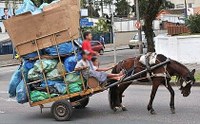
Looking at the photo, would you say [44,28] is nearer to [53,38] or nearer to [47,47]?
[53,38]

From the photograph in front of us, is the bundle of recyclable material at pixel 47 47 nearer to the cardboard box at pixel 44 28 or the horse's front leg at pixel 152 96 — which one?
the cardboard box at pixel 44 28

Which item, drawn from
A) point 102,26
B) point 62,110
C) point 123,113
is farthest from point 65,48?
point 102,26

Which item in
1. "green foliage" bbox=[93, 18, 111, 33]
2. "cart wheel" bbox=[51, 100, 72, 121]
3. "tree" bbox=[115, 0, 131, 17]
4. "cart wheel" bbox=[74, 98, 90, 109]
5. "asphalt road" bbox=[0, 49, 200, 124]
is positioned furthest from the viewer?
"tree" bbox=[115, 0, 131, 17]

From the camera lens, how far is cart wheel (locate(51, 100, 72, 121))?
9203 mm

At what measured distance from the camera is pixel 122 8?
3194 inches

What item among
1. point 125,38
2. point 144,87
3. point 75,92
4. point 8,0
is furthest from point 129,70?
point 125,38

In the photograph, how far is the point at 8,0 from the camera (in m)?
50.3

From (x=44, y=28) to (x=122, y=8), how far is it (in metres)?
72.6

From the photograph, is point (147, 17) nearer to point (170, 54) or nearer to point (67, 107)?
point (170, 54)

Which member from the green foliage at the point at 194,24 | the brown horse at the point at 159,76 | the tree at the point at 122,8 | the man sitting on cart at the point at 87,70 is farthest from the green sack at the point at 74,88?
the tree at the point at 122,8

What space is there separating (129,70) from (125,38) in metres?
47.1

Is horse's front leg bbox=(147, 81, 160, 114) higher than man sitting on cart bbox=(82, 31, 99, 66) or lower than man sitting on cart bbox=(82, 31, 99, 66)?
lower

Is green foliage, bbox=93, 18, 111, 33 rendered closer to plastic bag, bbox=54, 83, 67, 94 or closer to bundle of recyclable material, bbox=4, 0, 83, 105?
bundle of recyclable material, bbox=4, 0, 83, 105

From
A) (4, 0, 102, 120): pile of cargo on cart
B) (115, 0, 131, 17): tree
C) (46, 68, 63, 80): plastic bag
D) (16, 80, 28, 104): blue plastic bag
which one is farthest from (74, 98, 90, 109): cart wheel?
(115, 0, 131, 17): tree
